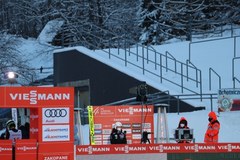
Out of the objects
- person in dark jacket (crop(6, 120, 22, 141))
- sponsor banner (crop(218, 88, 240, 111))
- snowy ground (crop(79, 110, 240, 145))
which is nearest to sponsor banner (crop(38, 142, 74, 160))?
person in dark jacket (crop(6, 120, 22, 141))

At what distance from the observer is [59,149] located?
17.5 meters

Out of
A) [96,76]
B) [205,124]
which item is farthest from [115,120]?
[96,76]

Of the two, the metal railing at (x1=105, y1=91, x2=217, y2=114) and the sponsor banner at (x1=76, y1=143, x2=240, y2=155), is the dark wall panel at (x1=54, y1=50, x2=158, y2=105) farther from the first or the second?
the sponsor banner at (x1=76, y1=143, x2=240, y2=155)

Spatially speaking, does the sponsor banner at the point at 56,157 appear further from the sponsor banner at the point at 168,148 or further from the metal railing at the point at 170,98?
the metal railing at the point at 170,98

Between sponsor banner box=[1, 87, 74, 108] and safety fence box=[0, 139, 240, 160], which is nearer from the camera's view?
sponsor banner box=[1, 87, 74, 108]

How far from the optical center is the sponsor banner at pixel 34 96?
17.2m

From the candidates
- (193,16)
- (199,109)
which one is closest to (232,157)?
(199,109)

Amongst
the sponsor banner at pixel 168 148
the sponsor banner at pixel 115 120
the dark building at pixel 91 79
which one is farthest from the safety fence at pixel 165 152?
the dark building at pixel 91 79

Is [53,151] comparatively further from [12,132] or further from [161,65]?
[161,65]

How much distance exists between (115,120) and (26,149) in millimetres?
7390

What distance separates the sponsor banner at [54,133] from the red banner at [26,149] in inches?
11.1

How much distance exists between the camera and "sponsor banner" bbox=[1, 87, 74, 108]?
17250mm

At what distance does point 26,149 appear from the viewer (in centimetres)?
1738

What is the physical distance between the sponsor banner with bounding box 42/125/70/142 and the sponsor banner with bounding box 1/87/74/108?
533 millimetres
